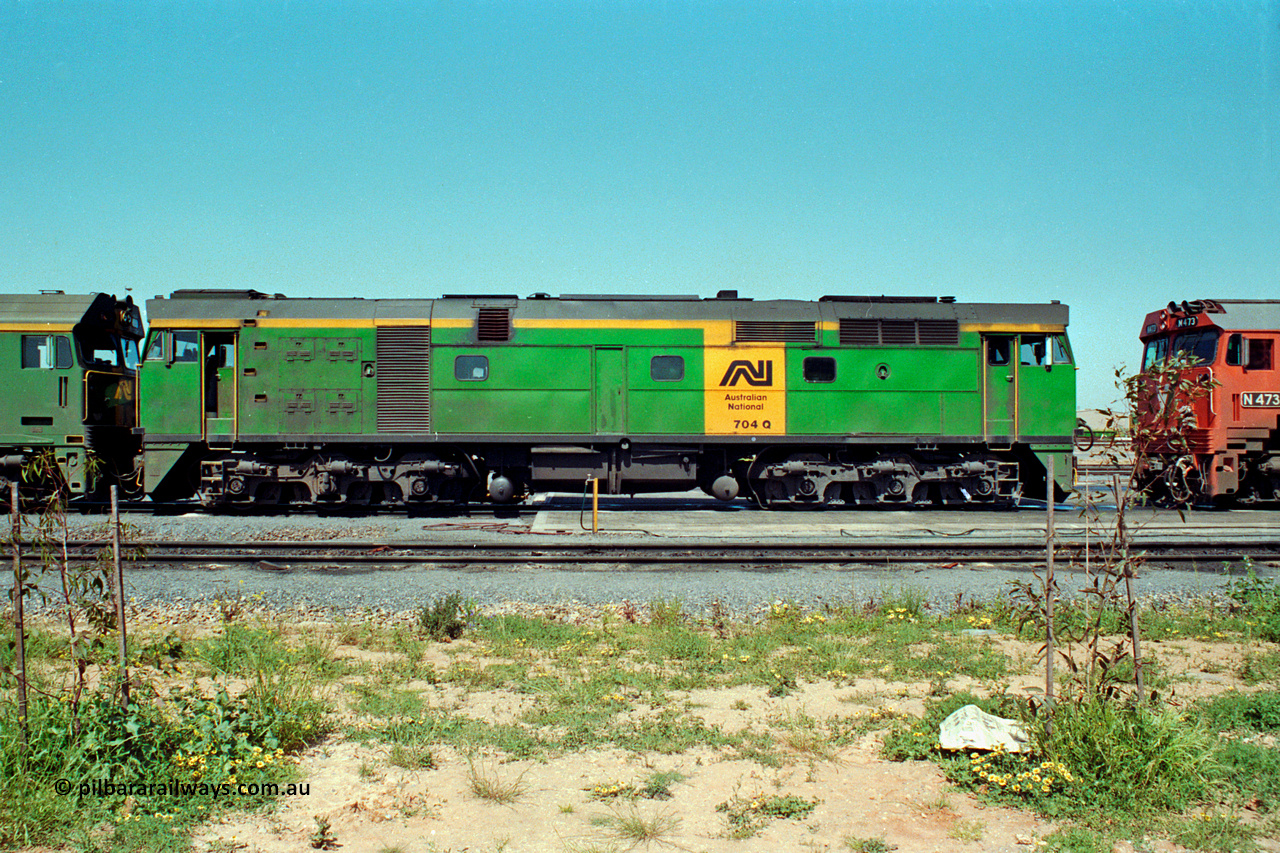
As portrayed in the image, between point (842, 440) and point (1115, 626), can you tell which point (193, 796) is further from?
point (842, 440)

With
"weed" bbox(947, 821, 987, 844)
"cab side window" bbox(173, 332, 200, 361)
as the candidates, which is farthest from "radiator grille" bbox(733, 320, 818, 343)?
"weed" bbox(947, 821, 987, 844)

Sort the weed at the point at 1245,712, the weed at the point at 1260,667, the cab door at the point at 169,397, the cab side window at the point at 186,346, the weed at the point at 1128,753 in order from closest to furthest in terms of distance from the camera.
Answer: the weed at the point at 1128,753
the weed at the point at 1245,712
the weed at the point at 1260,667
the cab door at the point at 169,397
the cab side window at the point at 186,346

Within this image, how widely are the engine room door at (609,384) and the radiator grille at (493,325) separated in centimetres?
180

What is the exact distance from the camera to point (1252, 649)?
713 cm

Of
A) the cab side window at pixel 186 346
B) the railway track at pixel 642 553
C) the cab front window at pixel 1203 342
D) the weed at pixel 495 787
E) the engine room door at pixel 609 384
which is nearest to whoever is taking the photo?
the weed at pixel 495 787

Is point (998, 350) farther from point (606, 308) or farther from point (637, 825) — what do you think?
point (637, 825)

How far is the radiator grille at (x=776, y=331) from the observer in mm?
15539

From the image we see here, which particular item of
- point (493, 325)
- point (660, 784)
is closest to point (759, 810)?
point (660, 784)

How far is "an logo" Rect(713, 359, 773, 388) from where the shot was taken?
15.5 meters

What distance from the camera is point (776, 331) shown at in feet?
51.1

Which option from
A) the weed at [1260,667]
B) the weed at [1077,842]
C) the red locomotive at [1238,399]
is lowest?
the weed at [1077,842]

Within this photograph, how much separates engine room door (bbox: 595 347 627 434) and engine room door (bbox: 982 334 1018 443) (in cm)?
709

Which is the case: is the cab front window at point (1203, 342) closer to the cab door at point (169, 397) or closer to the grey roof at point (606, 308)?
the grey roof at point (606, 308)

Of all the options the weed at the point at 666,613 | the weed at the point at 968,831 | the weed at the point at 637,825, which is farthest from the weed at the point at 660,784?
the weed at the point at 666,613
